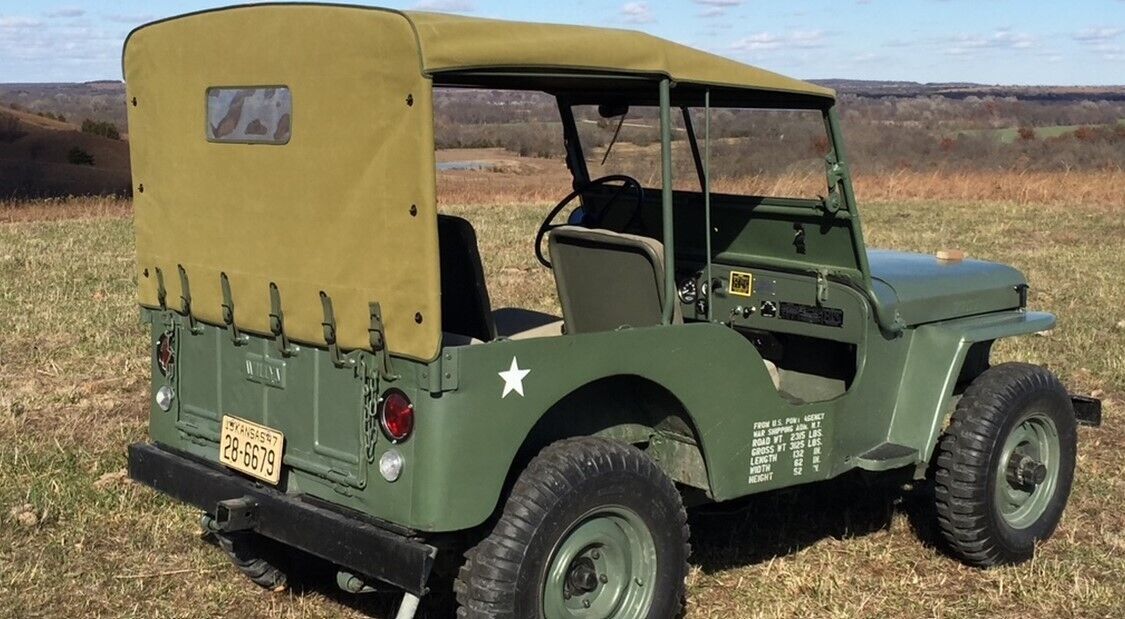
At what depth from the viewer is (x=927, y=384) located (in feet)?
16.1

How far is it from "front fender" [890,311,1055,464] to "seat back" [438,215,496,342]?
1.65 meters

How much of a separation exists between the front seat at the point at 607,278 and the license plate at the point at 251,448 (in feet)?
3.77

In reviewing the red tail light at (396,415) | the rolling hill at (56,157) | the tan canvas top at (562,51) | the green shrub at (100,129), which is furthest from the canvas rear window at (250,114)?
the green shrub at (100,129)

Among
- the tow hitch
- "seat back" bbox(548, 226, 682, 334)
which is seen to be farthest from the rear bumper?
the tow hitch

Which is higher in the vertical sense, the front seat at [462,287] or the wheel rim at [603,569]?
the front seat at [462,287]

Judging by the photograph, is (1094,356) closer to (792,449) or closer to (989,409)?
(989,409)

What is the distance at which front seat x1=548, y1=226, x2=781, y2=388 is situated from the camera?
4.30 meters

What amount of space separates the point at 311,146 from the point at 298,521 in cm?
109

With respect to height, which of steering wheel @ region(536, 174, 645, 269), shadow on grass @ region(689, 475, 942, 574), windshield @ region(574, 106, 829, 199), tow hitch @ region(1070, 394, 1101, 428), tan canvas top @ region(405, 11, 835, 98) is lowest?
shadow on grass @ region(689, 475, 942, 574)

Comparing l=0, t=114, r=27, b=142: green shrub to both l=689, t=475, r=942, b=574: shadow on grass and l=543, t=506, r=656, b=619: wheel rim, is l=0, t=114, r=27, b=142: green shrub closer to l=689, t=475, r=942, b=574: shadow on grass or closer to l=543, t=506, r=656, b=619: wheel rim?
l=689, t=475, r=942, b=574: shadow on grass

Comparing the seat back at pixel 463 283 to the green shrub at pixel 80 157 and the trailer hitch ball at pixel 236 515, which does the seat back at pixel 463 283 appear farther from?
the green shrub at pixel 80 157

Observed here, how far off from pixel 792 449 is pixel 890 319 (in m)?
0.69

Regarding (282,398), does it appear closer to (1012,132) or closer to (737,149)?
(737,149)

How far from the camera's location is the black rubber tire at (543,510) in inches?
144
